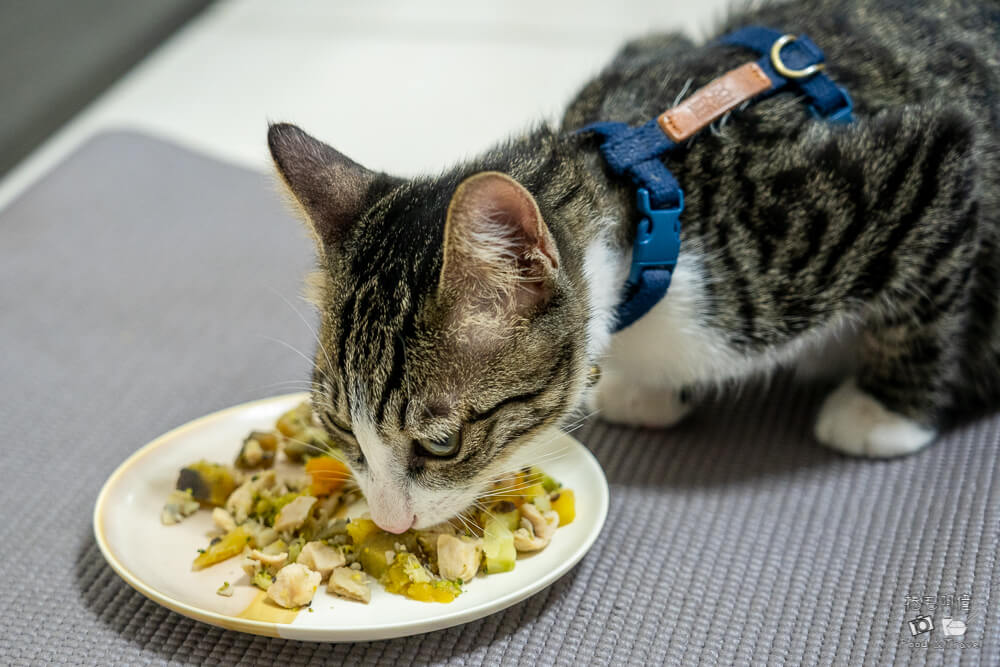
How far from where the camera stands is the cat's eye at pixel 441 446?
0.95 meters

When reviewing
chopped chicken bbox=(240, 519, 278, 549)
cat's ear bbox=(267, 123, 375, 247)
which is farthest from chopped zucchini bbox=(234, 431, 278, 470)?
cat's ear bbox=(267, 123, 375, 247)

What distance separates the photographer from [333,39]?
116 inches

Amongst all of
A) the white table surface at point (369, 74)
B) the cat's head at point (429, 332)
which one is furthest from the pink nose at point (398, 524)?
the white table surface at point (369, 74)

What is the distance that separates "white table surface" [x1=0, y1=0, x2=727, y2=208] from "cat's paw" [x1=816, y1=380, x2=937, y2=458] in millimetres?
1117

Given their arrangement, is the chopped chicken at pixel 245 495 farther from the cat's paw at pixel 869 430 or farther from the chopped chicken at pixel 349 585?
the cat's paw at pixel 869 430

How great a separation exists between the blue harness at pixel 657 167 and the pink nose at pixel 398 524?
34cm

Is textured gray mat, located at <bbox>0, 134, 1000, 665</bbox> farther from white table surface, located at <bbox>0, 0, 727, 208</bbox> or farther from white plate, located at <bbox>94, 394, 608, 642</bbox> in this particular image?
white table surface, located at <bbox>0, 0, 727, 208</bbox>

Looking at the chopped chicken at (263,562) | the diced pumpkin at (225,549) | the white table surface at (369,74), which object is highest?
the chopped chicken at (263,562)

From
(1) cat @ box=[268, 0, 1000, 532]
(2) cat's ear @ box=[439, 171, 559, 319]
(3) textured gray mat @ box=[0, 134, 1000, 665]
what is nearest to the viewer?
(2) cat's ear @ box=[439, 171, 559, 319]

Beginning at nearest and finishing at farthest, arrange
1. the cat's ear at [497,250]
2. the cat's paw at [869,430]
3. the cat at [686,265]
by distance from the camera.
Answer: the cat's ear at [497,250] < the cat at [686,265] < the cat's paw at [869,430]

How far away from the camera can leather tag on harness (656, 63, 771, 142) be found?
110cm

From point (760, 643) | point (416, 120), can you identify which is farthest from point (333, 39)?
point (760, 643)

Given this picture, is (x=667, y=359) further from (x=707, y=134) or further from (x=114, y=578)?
(x=114, y=578)

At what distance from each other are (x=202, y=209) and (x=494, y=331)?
3.82ft
